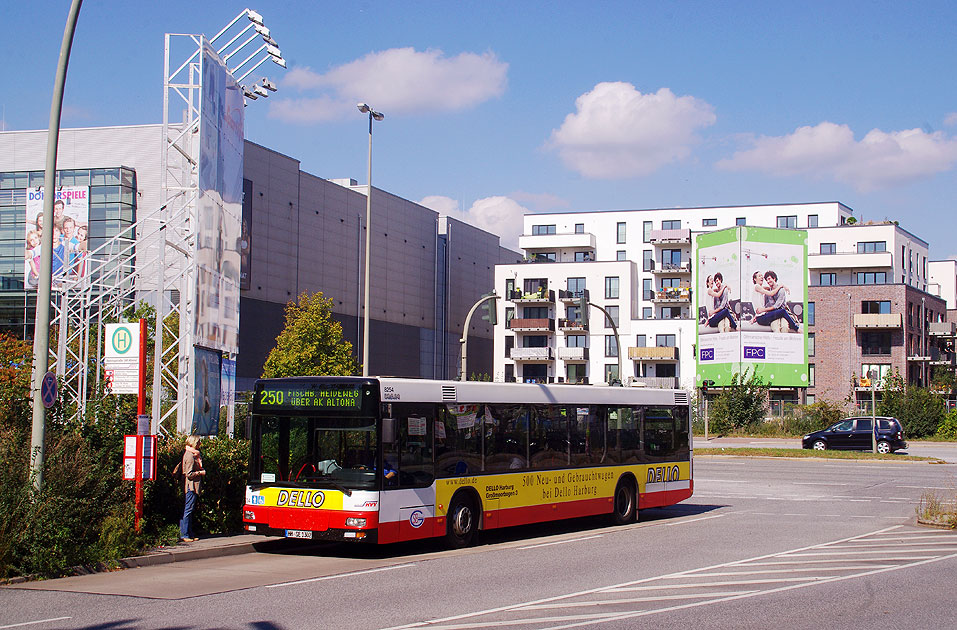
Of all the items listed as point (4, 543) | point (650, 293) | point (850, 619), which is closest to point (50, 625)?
point (4, 543)

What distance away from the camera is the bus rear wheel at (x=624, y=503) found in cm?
1933

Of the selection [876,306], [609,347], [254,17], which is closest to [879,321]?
[876,306]

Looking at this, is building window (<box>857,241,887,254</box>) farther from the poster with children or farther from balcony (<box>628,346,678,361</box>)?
the poster with children

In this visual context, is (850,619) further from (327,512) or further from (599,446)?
(599,446)

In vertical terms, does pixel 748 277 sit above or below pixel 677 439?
above

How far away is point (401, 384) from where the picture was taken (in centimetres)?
1458

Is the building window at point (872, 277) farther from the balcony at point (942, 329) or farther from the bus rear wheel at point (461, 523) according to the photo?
the bus rear wheel at point (461, 523)

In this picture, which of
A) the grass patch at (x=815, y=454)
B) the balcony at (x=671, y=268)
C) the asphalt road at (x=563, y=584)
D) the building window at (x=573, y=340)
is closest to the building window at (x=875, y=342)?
the balcony at (x=671, y=268)

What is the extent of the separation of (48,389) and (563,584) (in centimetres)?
681

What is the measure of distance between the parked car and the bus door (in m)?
35.5

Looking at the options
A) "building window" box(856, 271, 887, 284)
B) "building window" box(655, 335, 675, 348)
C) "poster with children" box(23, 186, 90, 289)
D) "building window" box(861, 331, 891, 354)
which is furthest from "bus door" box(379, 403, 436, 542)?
"building window" box(856, 271, 887, 284)

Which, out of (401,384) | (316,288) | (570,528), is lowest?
(570,528)

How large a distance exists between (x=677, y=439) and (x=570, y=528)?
356 centimetres

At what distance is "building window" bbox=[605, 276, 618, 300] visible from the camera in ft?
288
